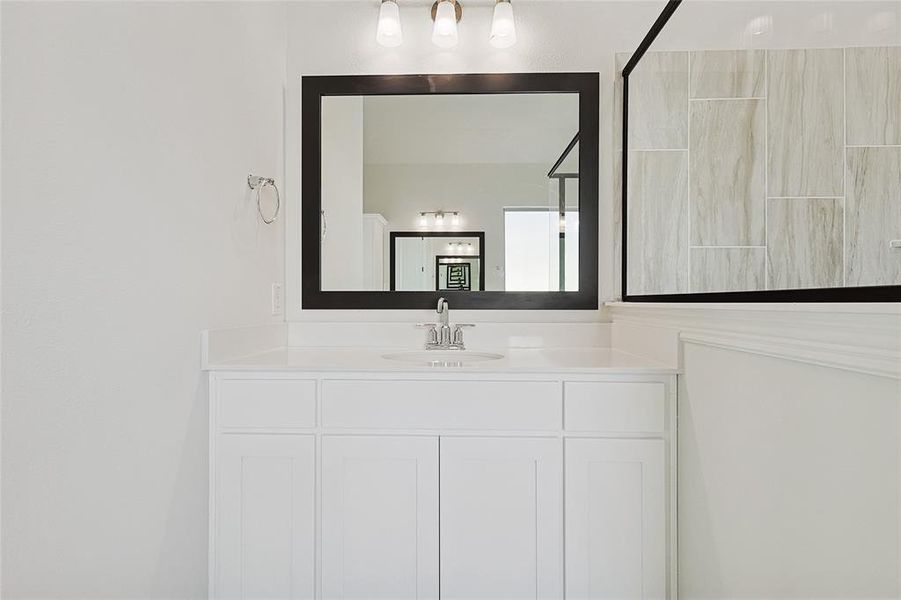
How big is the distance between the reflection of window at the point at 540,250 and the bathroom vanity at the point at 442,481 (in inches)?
21.5

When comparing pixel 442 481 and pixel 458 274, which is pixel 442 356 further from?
pixel 442 481

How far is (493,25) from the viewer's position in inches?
71.0

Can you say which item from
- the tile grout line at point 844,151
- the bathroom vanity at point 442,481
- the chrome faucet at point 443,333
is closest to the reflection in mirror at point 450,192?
the chrome faucet at point 443,333

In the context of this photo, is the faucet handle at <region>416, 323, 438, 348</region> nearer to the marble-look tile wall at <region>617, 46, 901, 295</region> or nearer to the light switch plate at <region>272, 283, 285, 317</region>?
the light switch plate at <region>272, 283, 285, 317</region>

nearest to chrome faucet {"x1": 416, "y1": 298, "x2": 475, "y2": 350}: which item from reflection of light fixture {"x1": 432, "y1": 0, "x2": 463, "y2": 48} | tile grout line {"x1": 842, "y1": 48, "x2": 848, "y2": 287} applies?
reflection of light fixture {"x1": 432, "y1": 0, "x2": 463, "y2": 48}

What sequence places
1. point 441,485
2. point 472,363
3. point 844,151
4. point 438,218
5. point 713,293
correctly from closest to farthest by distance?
point 844,151 → point 713,293 → point 441,485 → point 472,363 → point 438,218

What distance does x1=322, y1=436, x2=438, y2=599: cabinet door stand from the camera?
53.6 inches

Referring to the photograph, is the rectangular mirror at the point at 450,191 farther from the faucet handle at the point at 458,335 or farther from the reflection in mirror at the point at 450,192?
the faucet handle at the point at 458,335

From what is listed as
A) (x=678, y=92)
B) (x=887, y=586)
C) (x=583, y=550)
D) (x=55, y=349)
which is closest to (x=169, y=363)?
(x=55, y=349)

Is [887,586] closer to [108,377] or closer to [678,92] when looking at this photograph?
[108,377]

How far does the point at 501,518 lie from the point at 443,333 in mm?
647

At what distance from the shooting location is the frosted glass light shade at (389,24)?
181 centimetres

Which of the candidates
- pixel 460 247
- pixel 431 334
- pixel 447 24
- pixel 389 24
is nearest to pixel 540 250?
pixel 460 247

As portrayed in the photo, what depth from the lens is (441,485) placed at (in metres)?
1.36
